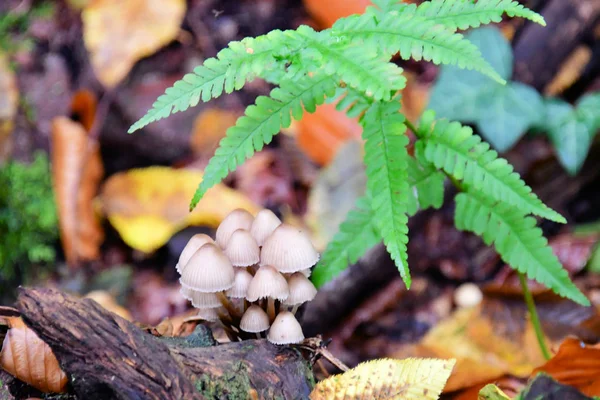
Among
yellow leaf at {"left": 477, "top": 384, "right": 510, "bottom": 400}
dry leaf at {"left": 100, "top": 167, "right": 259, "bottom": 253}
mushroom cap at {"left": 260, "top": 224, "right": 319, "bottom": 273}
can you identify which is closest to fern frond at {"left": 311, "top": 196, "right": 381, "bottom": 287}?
mushroom cap at {"left": 260, "top": 224, "right": 319, "bottom": 273}

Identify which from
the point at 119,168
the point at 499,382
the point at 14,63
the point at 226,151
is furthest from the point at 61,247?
the point at 499,382

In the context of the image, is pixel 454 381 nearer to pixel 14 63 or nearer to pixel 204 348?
pixel 204 348

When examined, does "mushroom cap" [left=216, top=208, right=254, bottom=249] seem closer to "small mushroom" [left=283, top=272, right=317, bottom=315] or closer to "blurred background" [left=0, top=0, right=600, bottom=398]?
"small mushroom" [left=283, top=272, right=317, bottom=315]

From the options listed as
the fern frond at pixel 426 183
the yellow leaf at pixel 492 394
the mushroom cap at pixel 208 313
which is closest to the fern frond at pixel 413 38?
the fern frond at pixel 426 183

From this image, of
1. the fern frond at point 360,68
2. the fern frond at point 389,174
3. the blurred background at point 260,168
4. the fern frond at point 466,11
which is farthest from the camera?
the blurred background at point 260,168

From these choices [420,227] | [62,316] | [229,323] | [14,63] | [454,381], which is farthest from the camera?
[14,63]

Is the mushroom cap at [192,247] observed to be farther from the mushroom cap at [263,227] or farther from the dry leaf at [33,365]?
the dry leaf at [33,365]
